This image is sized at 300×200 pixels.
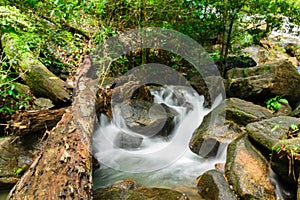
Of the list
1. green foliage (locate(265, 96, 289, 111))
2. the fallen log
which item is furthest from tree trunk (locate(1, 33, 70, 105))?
green foliage (locate(265, 96, 289, 111))

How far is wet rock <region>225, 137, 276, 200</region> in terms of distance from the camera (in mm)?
3041

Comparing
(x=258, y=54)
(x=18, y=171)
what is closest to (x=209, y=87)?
(x=258, y=54)

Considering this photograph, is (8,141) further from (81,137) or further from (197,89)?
(197,89)

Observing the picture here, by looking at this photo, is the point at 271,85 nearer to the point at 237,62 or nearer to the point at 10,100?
the point at 237,62

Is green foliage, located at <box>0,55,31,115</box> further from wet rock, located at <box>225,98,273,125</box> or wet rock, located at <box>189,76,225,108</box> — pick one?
wet rock, located at <box>189,76,225,108</box>

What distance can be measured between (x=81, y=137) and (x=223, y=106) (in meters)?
3.02

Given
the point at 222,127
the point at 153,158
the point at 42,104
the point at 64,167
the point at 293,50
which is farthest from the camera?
the point at 293,50

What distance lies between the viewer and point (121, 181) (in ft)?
12.9

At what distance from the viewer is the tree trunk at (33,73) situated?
164 inches

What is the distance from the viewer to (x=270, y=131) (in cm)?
343

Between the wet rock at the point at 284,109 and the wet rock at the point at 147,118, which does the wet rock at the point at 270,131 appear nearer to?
the wet rock at the point at 284,109

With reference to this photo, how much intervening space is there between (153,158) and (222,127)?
148 cm

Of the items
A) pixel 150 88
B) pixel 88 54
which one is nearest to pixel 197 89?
pixel 150 88

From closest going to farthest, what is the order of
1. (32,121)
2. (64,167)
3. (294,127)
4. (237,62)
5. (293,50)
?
(64,167)
(294,127)
(32,121)
(237,62)
(293,50)
